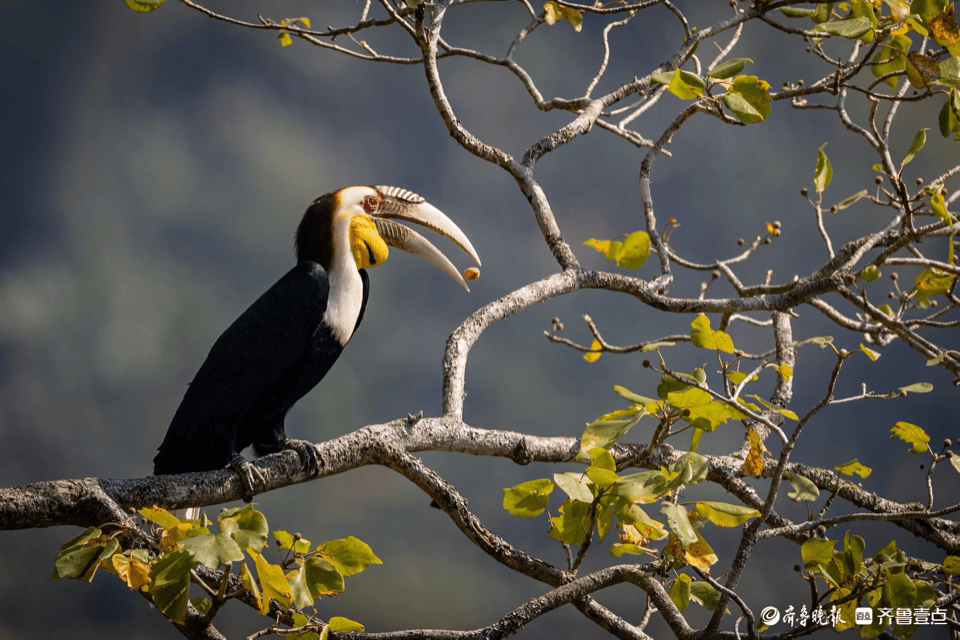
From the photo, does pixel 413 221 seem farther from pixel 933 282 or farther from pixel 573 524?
pixel 933 282

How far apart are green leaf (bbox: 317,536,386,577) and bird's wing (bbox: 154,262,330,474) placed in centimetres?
81

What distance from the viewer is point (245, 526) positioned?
1074 millimetres

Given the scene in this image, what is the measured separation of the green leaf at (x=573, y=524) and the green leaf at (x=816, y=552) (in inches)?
17.1

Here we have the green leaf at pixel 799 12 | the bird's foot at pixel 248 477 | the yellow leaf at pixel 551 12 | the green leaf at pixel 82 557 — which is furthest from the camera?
the yellow leaf at pixel 551 12

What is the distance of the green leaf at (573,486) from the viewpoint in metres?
1.19

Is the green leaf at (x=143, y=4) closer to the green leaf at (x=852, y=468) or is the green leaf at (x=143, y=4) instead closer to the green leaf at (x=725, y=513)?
the green leaf at (x=725, y=513)

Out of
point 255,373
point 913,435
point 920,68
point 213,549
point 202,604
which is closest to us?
point 213,549

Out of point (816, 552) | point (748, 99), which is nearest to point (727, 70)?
point (748, 99)

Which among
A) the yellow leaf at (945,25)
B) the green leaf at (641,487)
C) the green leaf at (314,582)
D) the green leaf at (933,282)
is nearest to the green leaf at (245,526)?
the green leaf at (314,582)

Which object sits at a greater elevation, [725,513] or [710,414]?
[710,414]

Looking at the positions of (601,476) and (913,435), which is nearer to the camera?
(601,476)

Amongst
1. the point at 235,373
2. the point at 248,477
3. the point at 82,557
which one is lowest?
the point at 82,557

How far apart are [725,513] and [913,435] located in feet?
2.54

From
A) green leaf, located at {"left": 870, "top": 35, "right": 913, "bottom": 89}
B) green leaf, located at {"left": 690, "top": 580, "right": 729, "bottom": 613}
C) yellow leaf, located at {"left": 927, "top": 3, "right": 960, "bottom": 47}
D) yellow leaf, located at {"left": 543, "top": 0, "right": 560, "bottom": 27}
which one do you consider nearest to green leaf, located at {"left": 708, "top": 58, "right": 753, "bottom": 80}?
yellow leaf, located at {"left": 927, "top": 3, "right": 960, "bottom": 47}
